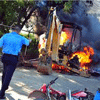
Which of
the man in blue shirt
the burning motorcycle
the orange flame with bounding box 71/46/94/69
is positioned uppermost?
the man in blue shirt

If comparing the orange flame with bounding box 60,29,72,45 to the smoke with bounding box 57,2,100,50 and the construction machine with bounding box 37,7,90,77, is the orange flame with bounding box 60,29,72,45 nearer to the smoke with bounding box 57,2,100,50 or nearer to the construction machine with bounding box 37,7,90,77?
the construction machine with bounding box 37,7,90,77

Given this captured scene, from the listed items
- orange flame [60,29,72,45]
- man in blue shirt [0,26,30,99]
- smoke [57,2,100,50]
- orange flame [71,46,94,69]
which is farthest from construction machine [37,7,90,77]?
man in blue shirt [0,26,30,99]

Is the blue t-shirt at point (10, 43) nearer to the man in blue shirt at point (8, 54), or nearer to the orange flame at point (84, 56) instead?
the man in blue shirt at point (8, 54)

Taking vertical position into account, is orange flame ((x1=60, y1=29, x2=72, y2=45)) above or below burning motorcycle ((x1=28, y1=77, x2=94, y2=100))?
above

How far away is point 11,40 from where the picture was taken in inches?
177

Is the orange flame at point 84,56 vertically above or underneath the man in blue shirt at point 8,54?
underneath

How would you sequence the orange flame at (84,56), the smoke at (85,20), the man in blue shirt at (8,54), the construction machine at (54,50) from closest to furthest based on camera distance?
the man in blue shirt at (8,54), the construction machine at (54,50), the orange flame at (84,56), the smoke at (85,20)

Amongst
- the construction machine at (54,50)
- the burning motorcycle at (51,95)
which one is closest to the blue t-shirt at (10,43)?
the burning motorcycle at (51,95)

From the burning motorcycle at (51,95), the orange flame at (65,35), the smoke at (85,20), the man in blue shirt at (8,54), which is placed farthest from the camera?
the smoke at (85,20)

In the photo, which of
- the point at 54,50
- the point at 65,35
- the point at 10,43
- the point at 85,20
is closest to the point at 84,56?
the point at 65,35

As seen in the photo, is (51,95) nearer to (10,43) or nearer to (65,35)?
(10,43)

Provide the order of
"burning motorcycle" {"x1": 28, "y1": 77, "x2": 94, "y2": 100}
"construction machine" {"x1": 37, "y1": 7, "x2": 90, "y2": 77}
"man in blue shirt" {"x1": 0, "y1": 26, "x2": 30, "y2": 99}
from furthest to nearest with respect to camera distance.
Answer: "construction machine" {"x1": 37, "y1": 7, "x2": 90, "y2": 77} → "man in blue shirt" {"x1": 0, "y1": 26, "x2": 30, "y2": 99} → "burning motorcycle" {"x1": 28, "y1": 77, "x2": 94, "y2": 100}

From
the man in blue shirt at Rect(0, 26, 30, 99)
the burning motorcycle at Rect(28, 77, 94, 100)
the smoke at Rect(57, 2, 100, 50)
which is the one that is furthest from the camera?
the smoke at Rect(57, 2, 100, 50)

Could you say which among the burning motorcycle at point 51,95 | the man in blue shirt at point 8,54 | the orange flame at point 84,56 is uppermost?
the man in blue shirt at point 8,54
